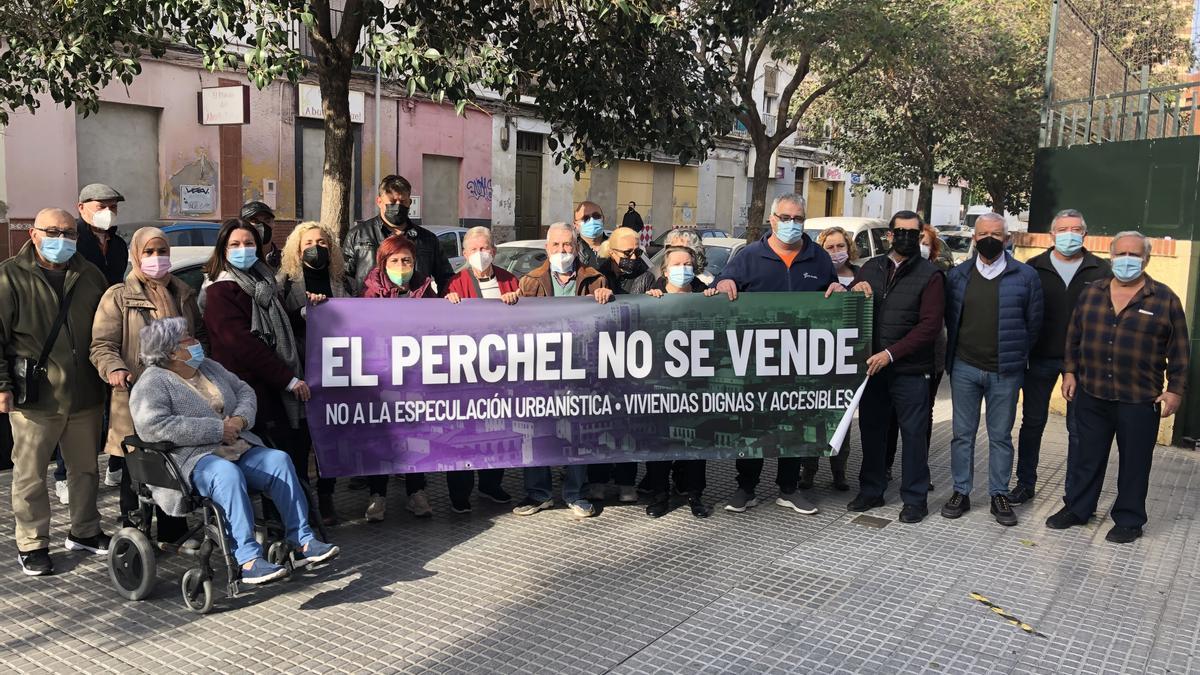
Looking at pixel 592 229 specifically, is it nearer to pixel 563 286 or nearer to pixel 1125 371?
pixel 563 286

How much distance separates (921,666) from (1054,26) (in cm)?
791

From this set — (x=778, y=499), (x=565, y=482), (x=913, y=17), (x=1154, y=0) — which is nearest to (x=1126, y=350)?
(x=778, y=499)

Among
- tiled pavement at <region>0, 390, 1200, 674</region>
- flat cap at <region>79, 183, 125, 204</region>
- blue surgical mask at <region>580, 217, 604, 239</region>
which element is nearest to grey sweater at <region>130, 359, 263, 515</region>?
tiled pavement at <region>0, 390, 1200, 674</region>

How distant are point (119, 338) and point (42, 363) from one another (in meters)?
0.35

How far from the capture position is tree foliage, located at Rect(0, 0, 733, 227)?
659cm

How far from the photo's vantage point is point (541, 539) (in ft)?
18.4

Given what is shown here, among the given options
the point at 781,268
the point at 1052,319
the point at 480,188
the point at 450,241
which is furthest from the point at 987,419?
the point at 480,188

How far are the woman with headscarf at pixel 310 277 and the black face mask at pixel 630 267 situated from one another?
5.54 feet

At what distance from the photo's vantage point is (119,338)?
4.94 m

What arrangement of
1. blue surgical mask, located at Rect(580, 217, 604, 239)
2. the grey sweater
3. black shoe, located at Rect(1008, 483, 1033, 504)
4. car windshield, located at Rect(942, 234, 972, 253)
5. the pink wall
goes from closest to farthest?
the grey sweater → black shoe, located at Rect(1008, 483, 1033, 504) → blue surgical mask, located at Rect(580, 217, 604, 239) → the pink wall → car windshield, located at Rect(942, 234, 972, 253)

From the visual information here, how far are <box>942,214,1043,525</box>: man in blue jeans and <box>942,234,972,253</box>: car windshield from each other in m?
24.0

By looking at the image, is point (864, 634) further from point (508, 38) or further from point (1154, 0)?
point (1154, 0)

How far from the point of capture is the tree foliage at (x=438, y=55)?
259 inches

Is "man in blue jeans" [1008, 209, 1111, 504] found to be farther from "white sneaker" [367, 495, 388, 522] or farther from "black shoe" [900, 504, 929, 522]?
"white sneaker" [367, 495, 388, 522]
